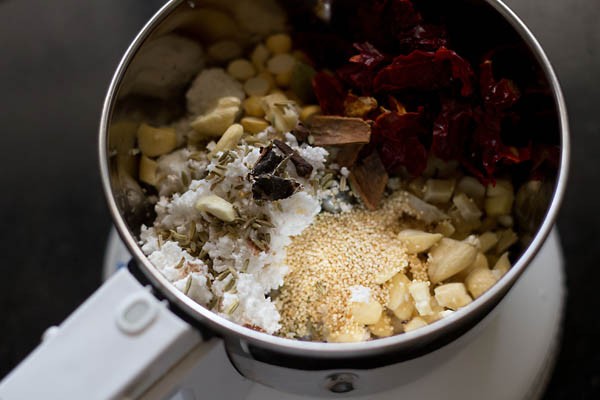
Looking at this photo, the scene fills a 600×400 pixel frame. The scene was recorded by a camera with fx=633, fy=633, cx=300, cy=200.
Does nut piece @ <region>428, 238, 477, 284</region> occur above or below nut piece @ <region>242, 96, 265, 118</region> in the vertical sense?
below

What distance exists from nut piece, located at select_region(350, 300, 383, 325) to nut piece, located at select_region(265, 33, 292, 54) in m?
0.34

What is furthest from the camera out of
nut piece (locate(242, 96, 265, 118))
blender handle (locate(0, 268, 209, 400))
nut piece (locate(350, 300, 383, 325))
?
nut piece (locate(242, 96, 265, 118))

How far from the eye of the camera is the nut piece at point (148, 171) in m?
0.70

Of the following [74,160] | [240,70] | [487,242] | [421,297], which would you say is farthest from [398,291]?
[74,160]

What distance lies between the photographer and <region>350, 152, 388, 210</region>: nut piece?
69cm

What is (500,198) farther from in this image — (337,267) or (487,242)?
(337,267)

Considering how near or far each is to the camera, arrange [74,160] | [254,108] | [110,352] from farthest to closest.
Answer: [74,160] < [254,108] < [110,352]

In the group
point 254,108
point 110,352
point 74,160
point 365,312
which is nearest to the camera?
point 110,352

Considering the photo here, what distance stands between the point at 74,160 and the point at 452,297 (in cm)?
73

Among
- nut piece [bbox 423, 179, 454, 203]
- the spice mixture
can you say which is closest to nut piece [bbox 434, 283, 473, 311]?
the spice mixture

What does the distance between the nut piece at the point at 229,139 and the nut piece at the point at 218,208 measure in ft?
0.22

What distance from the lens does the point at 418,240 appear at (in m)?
0.66

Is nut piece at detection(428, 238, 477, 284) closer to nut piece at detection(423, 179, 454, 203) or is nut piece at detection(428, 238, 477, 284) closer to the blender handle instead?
nut piece at detection(423, 179, 454, 203)

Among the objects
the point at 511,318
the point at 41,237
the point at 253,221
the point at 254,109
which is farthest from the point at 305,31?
the point at 41,237
